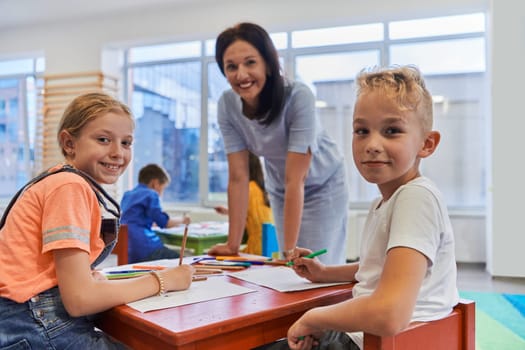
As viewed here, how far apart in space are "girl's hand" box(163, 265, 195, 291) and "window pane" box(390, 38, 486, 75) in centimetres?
439

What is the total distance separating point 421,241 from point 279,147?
3.30 feet

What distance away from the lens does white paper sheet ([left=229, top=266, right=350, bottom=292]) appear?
3.69 ft

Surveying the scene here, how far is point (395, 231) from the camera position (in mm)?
822

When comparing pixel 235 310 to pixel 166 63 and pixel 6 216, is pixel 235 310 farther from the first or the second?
pixel 166 63

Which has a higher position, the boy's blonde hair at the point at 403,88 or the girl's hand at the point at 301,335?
the boy's blonde hair at the point at 403,88

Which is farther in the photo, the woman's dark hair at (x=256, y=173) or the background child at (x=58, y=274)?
the woman's dark hair at (x=256, y=173)

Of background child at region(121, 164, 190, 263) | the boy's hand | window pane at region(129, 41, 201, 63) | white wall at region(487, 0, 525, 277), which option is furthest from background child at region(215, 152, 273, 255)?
window pane at region(129, 41, 201, 63)

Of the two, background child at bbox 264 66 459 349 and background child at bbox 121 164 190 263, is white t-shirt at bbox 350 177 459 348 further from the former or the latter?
background child at bbox 121 164 190 263

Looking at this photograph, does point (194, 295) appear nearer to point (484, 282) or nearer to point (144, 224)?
point (144, 224)

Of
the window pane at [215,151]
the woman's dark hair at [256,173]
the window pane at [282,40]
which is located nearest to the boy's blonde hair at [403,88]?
the woman's dark hair at [256,173]

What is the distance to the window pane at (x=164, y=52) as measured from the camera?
19.3ft

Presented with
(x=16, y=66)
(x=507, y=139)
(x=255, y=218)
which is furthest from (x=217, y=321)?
(x=16, y=66)

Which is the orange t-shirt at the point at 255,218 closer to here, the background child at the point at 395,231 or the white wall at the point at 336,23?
the background child at the point at 395,231

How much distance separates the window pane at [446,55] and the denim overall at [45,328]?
181 inches
